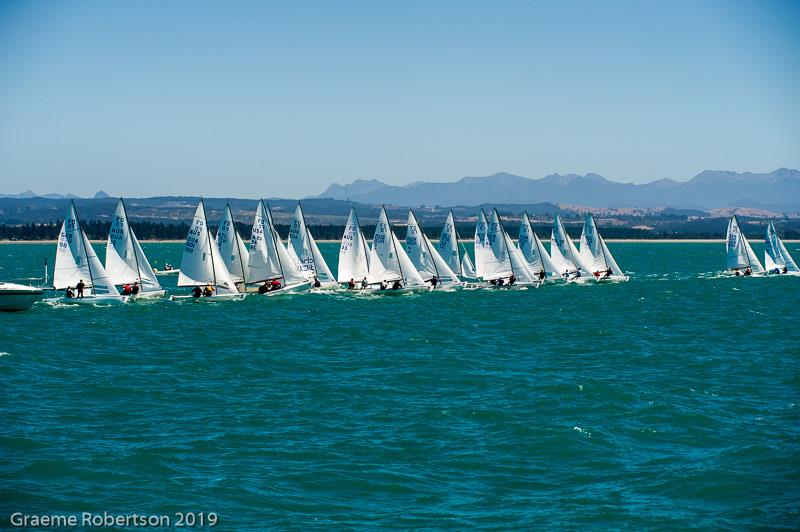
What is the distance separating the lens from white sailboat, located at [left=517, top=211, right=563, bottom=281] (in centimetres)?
8744

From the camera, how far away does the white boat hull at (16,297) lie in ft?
198

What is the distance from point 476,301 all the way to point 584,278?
21.6m

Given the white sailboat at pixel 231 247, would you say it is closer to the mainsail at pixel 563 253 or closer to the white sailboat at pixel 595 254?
the mainsail at pixel 563 253

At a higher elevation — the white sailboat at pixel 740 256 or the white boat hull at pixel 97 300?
the white sailboat at pixel 740 256

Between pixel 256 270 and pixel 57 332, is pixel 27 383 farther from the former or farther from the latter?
pixel 256 270

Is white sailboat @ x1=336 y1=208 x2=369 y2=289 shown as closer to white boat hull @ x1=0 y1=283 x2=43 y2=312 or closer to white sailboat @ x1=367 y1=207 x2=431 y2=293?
white sailboat @ x1=367 y1=207 x2=431 y2=293

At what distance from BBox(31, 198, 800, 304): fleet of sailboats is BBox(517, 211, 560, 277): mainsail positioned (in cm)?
10

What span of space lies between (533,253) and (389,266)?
751 inches

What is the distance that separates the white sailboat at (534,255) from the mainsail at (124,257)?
35955 mm

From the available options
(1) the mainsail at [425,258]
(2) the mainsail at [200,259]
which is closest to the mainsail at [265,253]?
(2) the mainsail at [200,259]

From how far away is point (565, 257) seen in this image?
9338 cm

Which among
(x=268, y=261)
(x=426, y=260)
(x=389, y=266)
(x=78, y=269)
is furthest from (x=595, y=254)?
(x=78, y=269)

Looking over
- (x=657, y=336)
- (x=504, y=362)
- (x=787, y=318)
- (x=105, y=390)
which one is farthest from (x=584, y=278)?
(x=105, y=390)

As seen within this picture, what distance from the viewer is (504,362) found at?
42844 millimetres
